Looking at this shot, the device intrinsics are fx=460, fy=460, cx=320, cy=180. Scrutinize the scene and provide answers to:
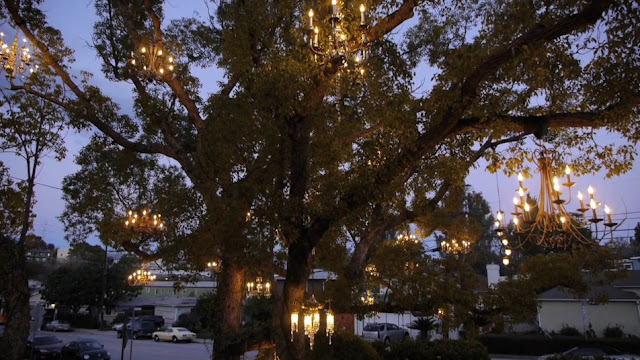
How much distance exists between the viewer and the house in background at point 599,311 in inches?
984

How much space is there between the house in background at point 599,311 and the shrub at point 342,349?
15815 millimetres

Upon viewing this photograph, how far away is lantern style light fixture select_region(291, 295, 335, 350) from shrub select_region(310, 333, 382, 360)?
0.19m

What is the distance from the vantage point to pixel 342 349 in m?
10.8

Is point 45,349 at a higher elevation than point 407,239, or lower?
lower

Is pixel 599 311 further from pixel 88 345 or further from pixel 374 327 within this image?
pixel 88 345

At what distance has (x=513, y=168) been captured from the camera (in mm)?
8320

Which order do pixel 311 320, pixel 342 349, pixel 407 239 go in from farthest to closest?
pixel 407 239, pixel 342 349, pixel 311 320

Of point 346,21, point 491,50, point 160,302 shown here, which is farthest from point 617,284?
point 160,302

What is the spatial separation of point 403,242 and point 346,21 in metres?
9.04

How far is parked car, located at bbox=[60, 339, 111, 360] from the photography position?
75.5 feet

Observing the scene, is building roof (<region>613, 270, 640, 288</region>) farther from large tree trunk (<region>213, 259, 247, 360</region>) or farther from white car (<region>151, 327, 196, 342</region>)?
white car (<region>151, 327, 196, 342</region>)

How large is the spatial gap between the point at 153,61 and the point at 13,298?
767cm

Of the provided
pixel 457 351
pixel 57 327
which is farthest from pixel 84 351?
pixel 57 327

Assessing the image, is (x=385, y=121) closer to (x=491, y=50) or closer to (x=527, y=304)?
(x=491, y=50)
